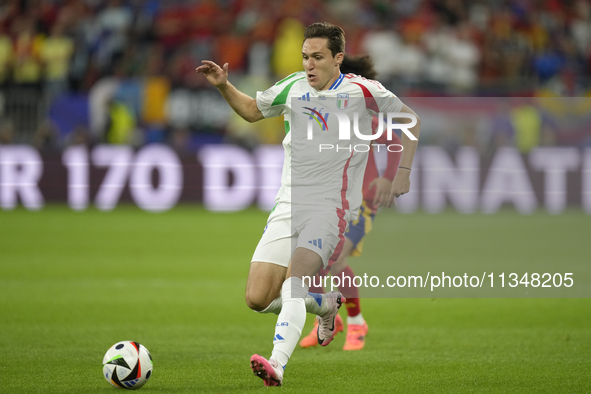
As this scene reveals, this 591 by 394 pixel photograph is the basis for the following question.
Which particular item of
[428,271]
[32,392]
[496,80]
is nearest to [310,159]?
[32,392]

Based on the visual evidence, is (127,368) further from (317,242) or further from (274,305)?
(317,242)

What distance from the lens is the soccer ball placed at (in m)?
5.05

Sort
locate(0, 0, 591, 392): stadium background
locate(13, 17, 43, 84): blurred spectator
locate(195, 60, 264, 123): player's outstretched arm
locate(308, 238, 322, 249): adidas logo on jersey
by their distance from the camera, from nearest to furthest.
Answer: locate(308, 238, 322, 249): adidas logo on jersey → locate(195, 60, 264, 123): player's outstretched arm → locate(0, 0, 591, 392): stadium background → locate(13, 17, 43, 84): blurred spectator

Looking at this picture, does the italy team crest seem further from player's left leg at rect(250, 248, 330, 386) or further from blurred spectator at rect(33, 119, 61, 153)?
blurred spectator at rect(33, 119, 61, 153)

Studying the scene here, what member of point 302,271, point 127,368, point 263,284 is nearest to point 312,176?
point 302,271

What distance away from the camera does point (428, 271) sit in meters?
8.98

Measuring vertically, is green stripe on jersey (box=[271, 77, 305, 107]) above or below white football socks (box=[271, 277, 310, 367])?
above

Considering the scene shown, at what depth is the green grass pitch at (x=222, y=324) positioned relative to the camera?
17.9ft

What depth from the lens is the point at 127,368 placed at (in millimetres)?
5055

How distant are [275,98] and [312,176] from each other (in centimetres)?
57

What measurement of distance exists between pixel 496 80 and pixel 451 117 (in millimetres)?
2610

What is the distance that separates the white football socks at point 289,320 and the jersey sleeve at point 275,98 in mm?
1154

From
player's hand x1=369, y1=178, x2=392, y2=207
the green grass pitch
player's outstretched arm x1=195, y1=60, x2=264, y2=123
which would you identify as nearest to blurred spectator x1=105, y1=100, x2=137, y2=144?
the green grass pitch

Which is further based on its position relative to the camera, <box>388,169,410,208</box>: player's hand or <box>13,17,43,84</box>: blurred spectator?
<box>13,17,43,84</box>: blurred spectator
